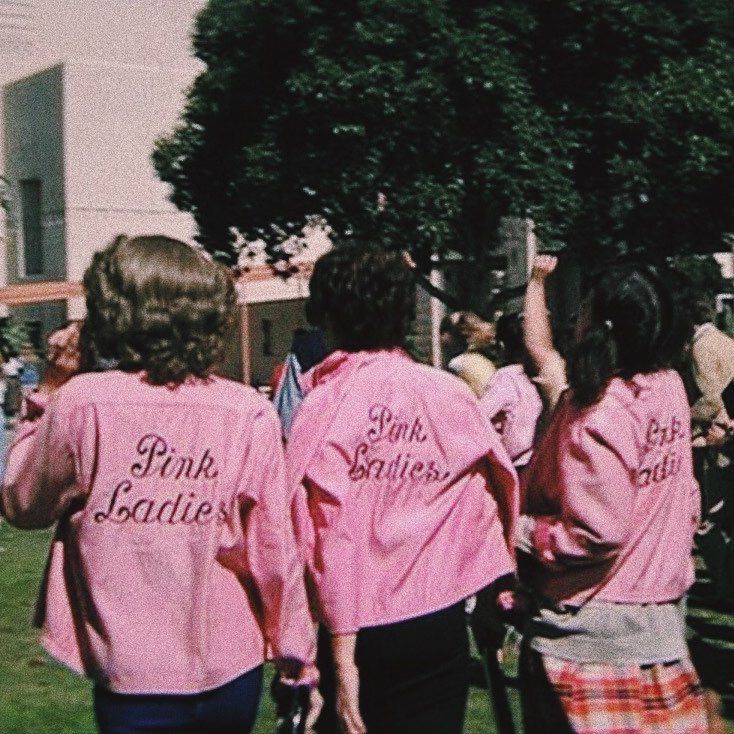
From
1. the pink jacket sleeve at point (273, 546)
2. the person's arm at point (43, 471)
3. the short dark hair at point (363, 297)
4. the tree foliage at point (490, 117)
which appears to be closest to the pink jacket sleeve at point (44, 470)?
the person's arm at point (43, 471)

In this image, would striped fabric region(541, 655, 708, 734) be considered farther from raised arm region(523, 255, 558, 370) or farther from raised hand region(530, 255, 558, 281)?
raised hand region(530, 255, 558, 281)

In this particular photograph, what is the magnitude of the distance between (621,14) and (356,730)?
53.3 ft

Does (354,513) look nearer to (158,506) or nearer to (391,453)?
(391,453)

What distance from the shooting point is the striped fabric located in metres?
3.52

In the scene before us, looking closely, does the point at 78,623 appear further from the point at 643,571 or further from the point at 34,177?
the point at 34,177

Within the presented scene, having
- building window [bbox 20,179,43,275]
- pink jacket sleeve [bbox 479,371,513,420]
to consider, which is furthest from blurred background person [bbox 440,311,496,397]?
building window [bbox 20,179,43,275]

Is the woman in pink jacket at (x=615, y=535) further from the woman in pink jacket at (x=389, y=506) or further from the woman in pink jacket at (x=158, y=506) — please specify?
the woman in pink jacket at (x=158, y=506)

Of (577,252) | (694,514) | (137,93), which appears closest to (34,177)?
(137,93)

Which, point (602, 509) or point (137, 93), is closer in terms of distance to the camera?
point (602, 509)

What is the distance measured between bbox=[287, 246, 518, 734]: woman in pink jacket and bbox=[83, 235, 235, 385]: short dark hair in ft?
1.82

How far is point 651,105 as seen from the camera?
18.6m

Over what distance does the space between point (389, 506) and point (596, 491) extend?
1.48ft

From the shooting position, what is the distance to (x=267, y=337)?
37375mm

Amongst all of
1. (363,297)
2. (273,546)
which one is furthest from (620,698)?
(363,297)
